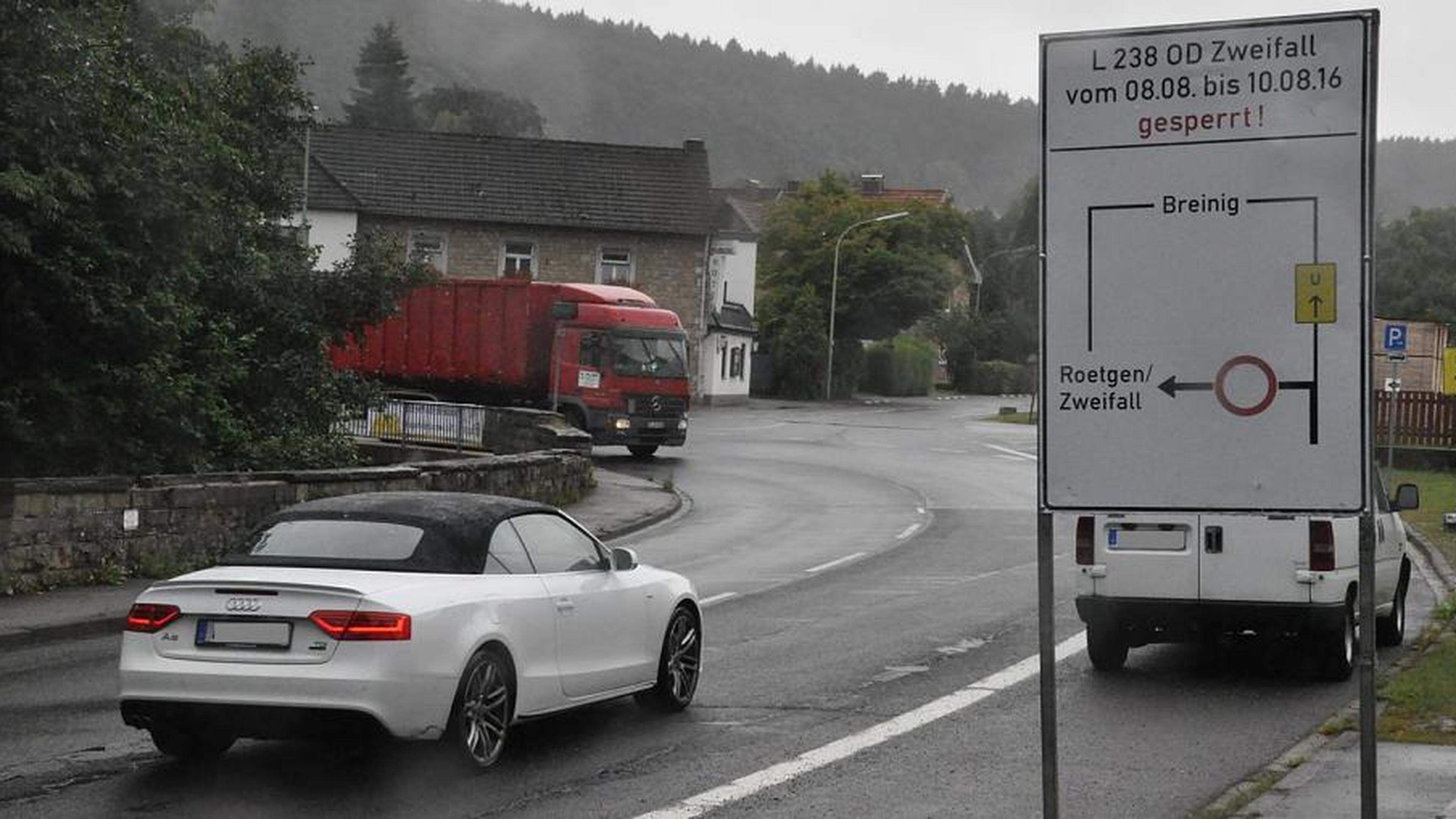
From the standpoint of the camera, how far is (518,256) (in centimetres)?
7112

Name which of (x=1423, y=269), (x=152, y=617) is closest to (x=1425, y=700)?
(x=152, y=617)

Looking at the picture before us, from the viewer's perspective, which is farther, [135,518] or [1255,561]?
[135,518]

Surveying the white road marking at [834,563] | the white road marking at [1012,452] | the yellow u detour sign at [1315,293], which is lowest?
the white road marking at [834,563]

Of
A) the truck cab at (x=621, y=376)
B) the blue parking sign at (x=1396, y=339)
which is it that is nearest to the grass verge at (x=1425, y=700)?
Result: the blue parking sign at (x=1396, y=339)

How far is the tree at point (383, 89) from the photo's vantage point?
137 m

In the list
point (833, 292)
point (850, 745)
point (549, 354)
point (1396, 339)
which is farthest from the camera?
point (833, 292)

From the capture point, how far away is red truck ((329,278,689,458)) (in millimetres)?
41688

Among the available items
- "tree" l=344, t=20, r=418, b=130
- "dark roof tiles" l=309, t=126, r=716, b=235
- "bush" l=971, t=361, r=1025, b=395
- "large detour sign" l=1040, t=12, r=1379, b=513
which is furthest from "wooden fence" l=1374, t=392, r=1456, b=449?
"tree" l=344, t=20, r=418, b=130

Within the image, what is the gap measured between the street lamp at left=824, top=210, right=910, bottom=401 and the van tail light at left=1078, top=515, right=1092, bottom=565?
6280 centimetres

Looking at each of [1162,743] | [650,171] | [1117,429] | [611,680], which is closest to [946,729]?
[1162,743]

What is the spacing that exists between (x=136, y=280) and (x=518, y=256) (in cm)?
5026

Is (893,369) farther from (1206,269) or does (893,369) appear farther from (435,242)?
(1206,269)

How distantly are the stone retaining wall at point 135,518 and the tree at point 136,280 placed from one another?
66.0 inches

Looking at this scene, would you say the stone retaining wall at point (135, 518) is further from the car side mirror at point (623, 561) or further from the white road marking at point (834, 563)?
the car side mirror at point (623, 561)
